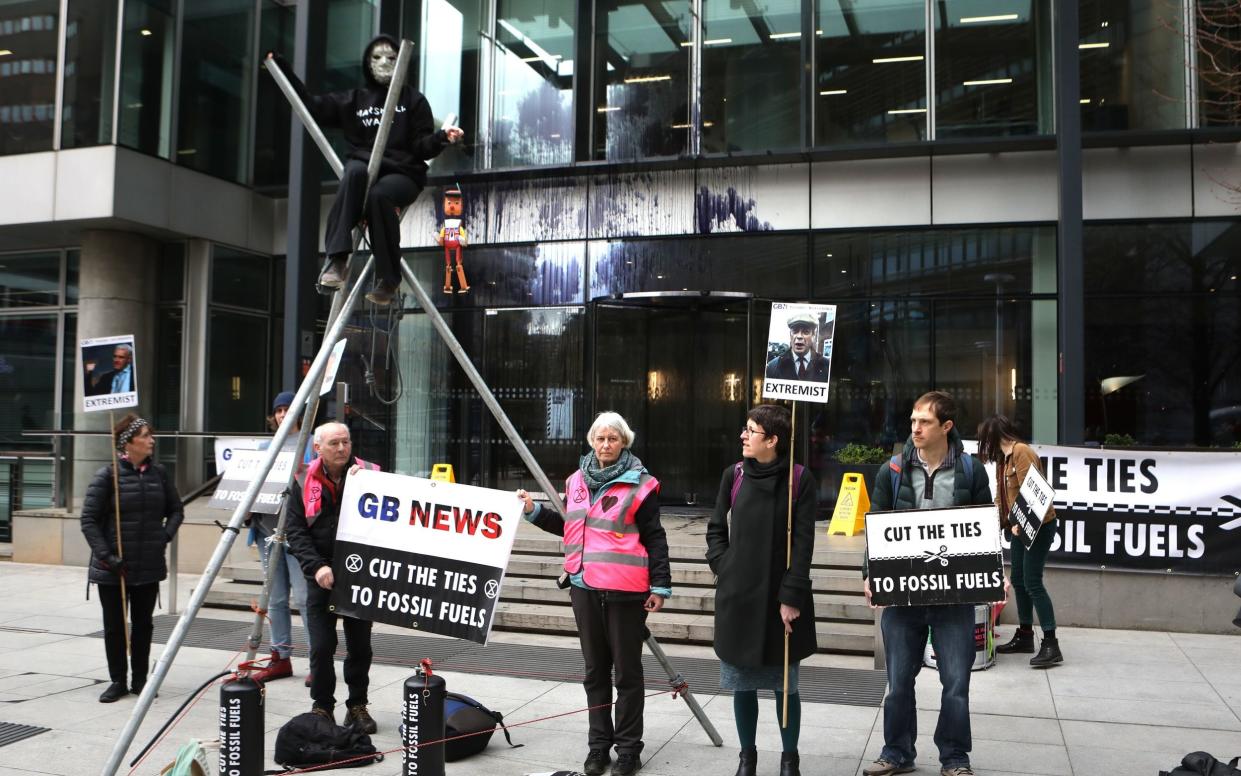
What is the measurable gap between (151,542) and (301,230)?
8.41 metres

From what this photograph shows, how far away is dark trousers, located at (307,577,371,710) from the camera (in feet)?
20.6

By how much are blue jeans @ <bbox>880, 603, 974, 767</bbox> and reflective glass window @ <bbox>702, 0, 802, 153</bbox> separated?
1082cm

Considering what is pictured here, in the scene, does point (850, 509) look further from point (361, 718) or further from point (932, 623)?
point (361, 718)

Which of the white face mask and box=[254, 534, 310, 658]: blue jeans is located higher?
the white face mask

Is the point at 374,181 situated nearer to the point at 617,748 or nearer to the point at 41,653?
the point at 617,748

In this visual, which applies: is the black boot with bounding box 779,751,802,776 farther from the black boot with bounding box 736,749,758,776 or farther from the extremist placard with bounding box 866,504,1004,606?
the extremist placard with bounding box 866,504,1004,606

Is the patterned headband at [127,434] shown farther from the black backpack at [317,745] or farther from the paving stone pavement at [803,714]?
the black backpack at [317,745]

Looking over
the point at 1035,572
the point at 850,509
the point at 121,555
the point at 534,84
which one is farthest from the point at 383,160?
the point at 534,84

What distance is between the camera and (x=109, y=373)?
873 centimetres

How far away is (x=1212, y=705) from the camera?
7.18m

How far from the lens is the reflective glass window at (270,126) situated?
18.2 metres

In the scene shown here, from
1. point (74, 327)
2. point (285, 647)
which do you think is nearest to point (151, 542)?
point (285, 647)

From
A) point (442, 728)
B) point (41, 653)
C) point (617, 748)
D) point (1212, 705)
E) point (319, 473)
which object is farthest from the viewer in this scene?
point (41, 653)

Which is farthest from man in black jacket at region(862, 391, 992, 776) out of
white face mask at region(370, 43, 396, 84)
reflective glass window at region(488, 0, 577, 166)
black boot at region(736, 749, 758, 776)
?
reflective glass window at region(488, 0, 577, 166)
